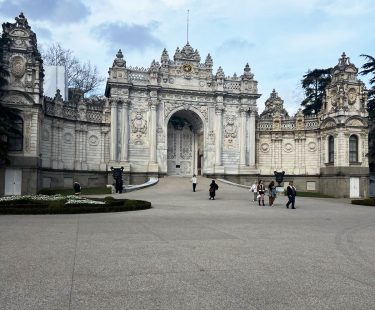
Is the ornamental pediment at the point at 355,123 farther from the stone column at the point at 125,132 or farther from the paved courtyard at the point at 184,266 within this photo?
the paved courtyard at the point at 184,266

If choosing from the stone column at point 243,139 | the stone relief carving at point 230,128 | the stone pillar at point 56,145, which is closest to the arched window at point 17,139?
the stone pillar at point 56,145

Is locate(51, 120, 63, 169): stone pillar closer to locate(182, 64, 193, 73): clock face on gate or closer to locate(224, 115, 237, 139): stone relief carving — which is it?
locate(182, 64, 193, 73): clock face on gate

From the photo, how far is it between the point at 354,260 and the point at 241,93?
42428 mm

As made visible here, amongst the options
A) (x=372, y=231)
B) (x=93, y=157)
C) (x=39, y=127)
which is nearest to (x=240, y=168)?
(x=93, y=157)

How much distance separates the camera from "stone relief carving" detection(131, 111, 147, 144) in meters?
48.8

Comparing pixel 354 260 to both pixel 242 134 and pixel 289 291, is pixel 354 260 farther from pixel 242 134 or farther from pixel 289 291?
pixel 242 134

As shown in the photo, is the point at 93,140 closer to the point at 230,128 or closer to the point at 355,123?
the point at 230,128

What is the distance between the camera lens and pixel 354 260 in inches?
410

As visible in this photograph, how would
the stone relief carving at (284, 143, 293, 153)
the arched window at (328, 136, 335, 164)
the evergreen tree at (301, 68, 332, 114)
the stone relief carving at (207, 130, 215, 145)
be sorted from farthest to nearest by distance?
the evergreen tree at (301, 68, 332, 114) → the stone relief carving at (284, 143, 293, 153) → the stone relief carving at (207, 130, 215, 145) → the arched window at (328, 136, 335, 164)

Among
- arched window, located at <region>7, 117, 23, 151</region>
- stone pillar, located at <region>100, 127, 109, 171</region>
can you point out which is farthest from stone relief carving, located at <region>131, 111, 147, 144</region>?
arched window, located at <region>7, 117, 23, 151</region>

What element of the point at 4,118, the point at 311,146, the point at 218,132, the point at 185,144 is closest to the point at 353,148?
the point at 311,146

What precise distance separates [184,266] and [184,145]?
45075mm

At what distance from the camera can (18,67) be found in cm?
3966

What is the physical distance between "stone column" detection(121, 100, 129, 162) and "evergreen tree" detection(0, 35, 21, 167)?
12650mm
